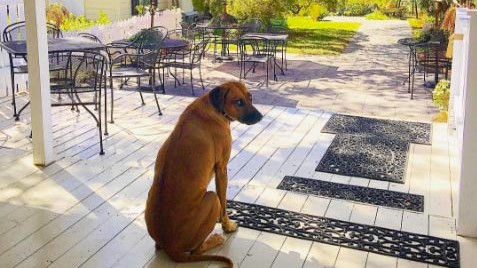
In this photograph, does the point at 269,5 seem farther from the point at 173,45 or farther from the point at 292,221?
the point at 292,221

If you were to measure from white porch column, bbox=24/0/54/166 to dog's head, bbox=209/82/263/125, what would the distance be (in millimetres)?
1688

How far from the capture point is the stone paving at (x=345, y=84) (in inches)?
272

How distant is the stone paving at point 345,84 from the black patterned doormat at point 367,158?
61.3 inches

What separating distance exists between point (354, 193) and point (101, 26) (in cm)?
640

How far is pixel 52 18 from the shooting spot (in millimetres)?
10406

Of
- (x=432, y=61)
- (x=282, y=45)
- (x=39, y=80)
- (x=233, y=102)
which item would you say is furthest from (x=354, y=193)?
(x=282, y=45)

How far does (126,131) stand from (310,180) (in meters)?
1.92

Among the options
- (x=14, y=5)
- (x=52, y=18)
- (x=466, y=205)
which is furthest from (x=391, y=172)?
(x=52, y=18)

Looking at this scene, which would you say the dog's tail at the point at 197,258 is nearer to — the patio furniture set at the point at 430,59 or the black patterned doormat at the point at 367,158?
the black patterned doormat at the point at 367,158

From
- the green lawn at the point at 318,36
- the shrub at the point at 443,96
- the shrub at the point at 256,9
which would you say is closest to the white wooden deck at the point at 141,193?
the shrub at the point at 443,96

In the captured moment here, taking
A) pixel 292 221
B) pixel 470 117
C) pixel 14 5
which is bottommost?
pixel 292 221

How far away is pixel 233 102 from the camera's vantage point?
2932 millimetres

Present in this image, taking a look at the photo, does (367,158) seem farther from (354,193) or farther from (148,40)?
(148,40)

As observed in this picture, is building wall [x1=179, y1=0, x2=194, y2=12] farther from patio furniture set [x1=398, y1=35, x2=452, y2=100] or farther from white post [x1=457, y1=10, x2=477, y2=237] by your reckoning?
white post [x1=457, y1=10, x2=477, y2=237]
